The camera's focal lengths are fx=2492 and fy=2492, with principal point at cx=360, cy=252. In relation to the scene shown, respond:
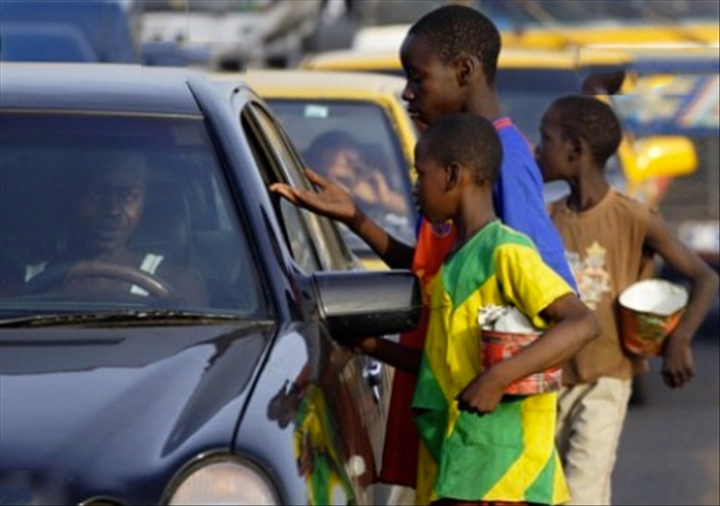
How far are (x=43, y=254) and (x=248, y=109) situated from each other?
95 cm

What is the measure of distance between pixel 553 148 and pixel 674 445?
405cm

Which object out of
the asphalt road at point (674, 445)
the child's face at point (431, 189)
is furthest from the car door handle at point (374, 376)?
the asphalt road at point (674, 445)

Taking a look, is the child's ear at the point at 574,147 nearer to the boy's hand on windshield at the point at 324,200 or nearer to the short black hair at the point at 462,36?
the short black hair at the point at 462,36

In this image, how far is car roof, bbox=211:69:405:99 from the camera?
10.7m

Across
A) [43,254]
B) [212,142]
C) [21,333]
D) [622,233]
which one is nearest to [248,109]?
[212,142]

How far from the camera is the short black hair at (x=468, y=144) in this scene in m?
5.52

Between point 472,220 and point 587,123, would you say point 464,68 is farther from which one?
point 587,123

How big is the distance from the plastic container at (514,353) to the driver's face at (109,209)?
824 millimetres

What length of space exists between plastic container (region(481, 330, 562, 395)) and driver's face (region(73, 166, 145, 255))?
0.82 m

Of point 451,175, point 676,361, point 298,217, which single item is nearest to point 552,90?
point 676,361

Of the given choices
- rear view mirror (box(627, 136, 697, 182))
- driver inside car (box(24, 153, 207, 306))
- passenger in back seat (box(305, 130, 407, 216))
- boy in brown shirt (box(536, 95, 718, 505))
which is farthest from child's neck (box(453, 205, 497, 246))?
rear view mirror (box(627, 136, 697, 182))

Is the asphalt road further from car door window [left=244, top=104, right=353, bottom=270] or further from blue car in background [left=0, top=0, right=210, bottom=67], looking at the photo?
blue car in background [left=0, top=0, right=210, bottom=67]

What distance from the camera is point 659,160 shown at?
45.0 feet

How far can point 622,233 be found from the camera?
7.75m
